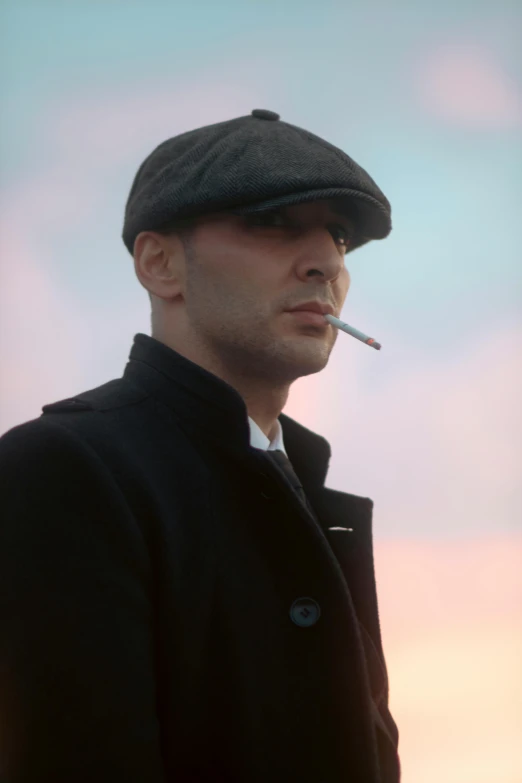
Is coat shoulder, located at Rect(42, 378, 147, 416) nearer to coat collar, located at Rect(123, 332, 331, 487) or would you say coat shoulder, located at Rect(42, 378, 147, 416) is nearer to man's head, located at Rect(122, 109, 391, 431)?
coat collar, located at Rect(123, 332, 331, 487)

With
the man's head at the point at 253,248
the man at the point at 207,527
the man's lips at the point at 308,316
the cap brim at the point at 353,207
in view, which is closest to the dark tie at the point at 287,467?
the man at the point at 207,527

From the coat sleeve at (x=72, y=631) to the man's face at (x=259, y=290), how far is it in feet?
3.09

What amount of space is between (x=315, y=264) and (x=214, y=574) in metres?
1.34

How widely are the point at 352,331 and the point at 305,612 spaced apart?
1.13m

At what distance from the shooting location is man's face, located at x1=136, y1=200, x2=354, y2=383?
3.75 m

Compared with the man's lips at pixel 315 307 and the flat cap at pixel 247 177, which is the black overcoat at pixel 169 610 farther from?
the flat cap at pixel 247 177

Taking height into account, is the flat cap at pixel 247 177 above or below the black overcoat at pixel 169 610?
above

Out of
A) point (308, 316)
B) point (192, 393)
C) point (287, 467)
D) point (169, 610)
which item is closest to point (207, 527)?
point (169, 610)

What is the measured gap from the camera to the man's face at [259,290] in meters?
3.75

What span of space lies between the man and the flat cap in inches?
0.4

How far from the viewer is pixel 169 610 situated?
3.00m

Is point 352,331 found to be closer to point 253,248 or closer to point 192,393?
point 253,248

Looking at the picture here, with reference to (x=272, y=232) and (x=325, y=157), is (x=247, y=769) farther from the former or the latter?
(x=325, y=157)

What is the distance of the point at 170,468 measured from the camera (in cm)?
339
